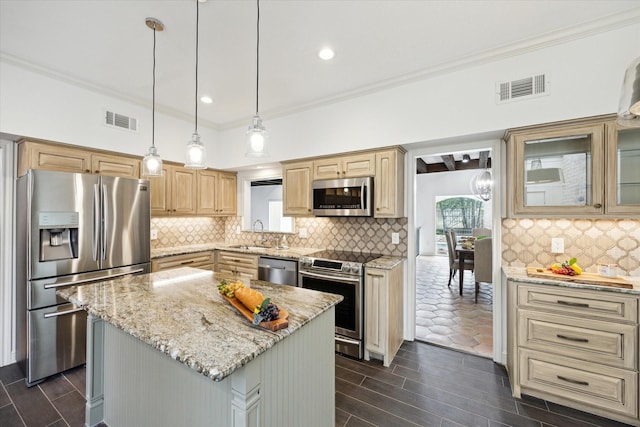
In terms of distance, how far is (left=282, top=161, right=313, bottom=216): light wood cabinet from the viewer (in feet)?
11.7

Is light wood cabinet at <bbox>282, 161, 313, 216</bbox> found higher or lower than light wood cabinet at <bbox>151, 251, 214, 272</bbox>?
higher

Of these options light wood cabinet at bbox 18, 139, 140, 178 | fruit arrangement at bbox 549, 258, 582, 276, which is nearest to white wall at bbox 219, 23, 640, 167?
fruit arrangement at bbox 549, 258, 582, 276

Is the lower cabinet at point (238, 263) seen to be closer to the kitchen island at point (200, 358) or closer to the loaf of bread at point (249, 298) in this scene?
the kitchen island at point (200, 358)

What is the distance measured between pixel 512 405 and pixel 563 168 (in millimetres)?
1913

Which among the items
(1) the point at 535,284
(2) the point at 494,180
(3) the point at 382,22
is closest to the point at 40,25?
(3) the point at 382,22

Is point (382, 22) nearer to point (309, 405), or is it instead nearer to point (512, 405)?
point (309, 405)

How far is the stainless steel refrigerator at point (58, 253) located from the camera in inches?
96.3

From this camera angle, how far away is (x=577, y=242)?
7.99 feet

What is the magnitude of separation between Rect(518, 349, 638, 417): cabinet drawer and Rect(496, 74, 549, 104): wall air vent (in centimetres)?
209

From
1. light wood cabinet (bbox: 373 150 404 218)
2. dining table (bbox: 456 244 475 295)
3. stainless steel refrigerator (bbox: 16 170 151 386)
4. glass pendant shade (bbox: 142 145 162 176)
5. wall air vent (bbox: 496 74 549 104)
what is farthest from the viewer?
dining table (bbox: 456 244 475 295)

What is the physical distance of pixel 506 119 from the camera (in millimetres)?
2449

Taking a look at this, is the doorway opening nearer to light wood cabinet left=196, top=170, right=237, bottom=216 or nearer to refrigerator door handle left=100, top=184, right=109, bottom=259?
light wood cabinet left=196, top=170, right=237, bottom=216

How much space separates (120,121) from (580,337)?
4819mm

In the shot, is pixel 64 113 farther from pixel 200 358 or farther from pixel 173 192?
pixel 200 358
